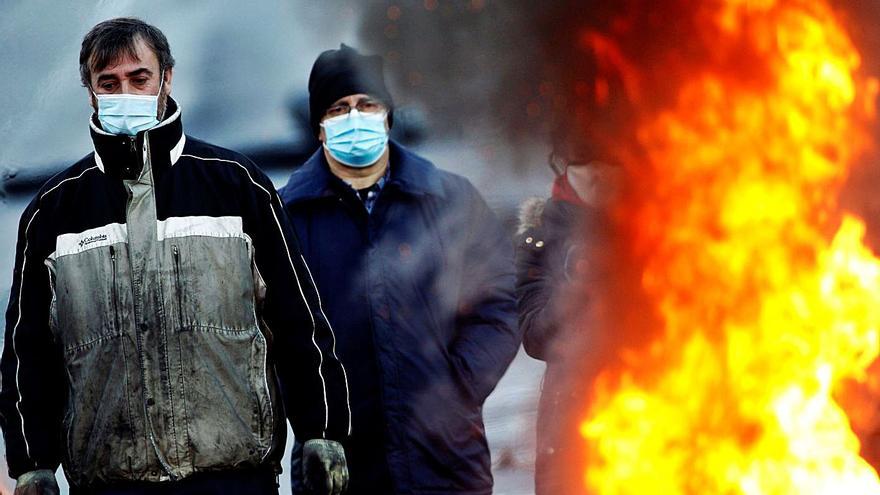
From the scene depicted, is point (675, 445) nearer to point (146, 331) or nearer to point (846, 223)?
point (846, 223)

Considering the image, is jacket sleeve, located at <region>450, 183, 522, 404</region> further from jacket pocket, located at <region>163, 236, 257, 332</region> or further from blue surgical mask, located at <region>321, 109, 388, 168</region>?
jacket pocket, located at <region>163, 236, 257, 332</region>

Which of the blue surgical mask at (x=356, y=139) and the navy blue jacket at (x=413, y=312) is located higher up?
the blue surgical mask at (x=356, y=139)

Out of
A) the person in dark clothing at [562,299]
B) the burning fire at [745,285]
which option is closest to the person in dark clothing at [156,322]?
the person in dark clothing at [562,299]

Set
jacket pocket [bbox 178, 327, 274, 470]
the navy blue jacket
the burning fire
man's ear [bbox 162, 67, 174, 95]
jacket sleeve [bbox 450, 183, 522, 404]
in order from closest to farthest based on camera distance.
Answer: jacket pocket [bbox 178, 327, 274, 470] → man's ear [bbox 162, 67, 174, 95] → the navy blue jacket → jacket sleeve [bbox 450, 183, 522, 404] → the burning fire

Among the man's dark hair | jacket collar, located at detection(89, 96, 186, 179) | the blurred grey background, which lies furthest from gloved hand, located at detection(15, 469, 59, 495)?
the blurred grey background

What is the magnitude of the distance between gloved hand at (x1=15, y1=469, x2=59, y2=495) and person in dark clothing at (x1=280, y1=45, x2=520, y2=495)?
0.89 meters

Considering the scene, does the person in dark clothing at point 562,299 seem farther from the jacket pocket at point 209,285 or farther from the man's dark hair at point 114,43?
the man's dark hair at point 114,43

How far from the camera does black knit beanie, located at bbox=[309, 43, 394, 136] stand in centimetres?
392

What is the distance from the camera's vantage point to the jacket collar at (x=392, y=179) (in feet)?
12.8

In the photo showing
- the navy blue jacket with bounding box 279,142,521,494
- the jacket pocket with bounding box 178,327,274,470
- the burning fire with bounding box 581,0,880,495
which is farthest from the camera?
the burning fire with bounding box 581,0,880,495

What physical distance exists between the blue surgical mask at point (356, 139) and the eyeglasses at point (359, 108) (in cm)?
2

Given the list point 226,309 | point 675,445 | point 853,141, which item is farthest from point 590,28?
point 226,309

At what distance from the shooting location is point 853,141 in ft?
15.1

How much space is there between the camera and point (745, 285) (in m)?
4.21
